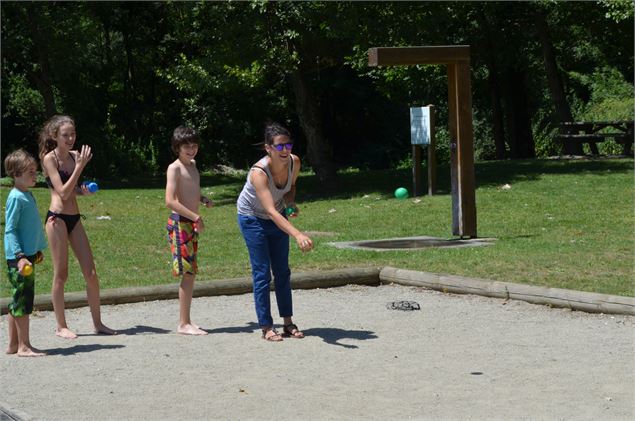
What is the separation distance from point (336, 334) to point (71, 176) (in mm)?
2295

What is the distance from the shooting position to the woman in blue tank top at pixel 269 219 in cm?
810

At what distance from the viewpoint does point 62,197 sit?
821cm

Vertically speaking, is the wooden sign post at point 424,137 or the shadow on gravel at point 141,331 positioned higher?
the wooden sign post at point 424,137

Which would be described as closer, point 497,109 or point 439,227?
point 439,227

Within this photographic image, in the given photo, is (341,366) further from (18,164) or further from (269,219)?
(18,164)

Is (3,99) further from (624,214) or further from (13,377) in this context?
(13,377)

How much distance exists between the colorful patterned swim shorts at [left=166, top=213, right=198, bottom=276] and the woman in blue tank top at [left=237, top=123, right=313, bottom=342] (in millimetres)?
430

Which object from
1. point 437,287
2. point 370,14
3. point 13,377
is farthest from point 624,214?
point 13,377

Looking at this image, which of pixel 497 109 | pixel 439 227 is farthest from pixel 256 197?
pixel 497 109

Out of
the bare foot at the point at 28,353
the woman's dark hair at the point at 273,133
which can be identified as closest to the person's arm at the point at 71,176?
the bare foot at the point at 28,353

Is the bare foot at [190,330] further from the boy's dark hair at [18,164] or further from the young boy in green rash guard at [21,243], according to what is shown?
the boy's dark hair at [18,164]

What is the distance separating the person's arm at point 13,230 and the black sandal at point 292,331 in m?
1.98

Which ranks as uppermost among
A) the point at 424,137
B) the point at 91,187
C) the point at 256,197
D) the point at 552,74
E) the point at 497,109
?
the point at 552,74

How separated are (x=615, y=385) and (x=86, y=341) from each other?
12.8ft
